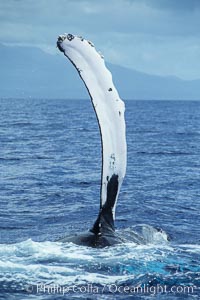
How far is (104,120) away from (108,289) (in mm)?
2181

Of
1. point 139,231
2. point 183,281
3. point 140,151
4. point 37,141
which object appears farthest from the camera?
point 37,141

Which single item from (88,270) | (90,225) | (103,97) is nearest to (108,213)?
(88,270)

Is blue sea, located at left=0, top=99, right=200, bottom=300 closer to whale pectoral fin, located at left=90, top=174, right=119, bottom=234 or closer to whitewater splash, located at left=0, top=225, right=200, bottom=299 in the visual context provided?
whitewater splash, located at left=0, top=225, right=200, bottom=299

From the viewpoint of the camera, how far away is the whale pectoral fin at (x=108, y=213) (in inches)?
358

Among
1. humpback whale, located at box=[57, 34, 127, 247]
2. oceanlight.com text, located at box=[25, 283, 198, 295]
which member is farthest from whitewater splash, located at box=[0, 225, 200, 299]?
humpback whale, located at box=[57, 34, 127, 247]

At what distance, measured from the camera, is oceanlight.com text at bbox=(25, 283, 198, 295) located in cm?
803

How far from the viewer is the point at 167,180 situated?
21828mm

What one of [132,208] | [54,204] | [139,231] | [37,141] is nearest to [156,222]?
A: [132,208]

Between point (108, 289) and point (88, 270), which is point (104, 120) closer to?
point (88, 270)

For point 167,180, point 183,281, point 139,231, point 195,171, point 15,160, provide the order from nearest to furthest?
point 183,281
point 139,231
point 167,180
point 195,171
point 15,160

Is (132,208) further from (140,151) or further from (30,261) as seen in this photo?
(140,151)

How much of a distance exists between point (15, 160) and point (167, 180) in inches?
313

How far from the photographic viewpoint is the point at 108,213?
9266 millimetres

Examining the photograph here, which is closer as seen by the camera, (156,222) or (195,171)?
(156,222)
